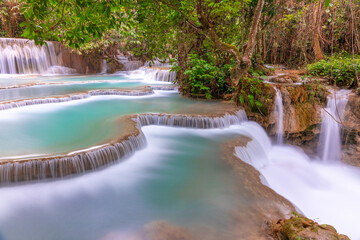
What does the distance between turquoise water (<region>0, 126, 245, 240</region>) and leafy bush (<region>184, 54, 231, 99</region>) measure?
448cm

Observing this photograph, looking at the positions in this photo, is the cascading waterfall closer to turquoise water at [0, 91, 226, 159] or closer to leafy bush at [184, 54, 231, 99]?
turquoise water at [0, 91, 226, 159]

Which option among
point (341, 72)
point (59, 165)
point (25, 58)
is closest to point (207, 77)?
point (341, 72)

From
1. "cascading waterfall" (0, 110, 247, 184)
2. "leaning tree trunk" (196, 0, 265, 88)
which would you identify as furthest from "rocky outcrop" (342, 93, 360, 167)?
"cascading waterfall" (0, 110, 247, 184)

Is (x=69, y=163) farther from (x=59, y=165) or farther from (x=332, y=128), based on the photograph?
(x=332, y=128)

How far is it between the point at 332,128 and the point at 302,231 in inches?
260

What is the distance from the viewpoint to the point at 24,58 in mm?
17391

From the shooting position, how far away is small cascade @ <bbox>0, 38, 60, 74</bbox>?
656 inches

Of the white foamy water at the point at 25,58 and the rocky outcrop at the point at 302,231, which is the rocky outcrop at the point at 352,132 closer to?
the rocky outcrop at the point at 302,231

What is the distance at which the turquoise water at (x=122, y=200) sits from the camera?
2.85 metres

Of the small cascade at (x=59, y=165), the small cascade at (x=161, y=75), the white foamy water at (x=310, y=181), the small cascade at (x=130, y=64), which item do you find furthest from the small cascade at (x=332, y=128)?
the small cascade at (x=130, y=64)

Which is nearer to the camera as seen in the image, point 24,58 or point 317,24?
point 317,24

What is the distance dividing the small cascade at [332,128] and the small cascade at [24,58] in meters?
17.5

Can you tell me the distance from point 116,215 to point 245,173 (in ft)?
6.95

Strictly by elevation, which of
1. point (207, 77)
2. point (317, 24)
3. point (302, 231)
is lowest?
point (302, 231)
